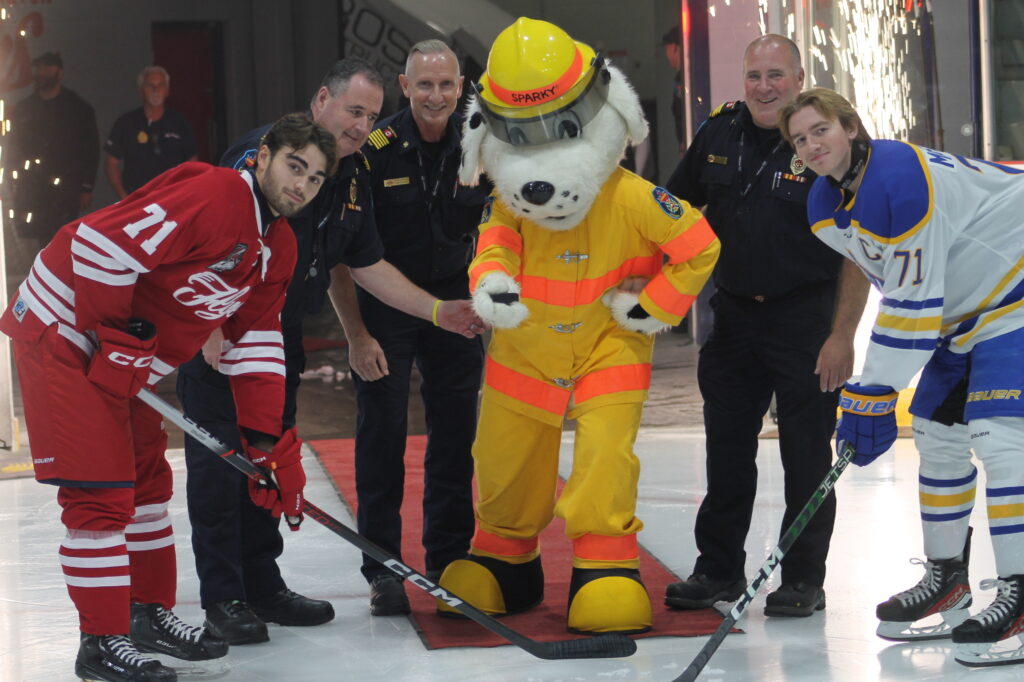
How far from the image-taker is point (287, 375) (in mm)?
3521

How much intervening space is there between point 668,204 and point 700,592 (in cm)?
99

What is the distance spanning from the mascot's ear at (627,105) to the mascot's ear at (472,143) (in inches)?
12.6

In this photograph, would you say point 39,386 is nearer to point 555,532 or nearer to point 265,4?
point 555,532

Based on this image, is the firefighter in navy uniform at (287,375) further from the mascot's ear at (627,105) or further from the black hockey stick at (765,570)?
the black hockey stick at (765,570)

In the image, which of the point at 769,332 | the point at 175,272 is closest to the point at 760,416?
the point at 769,332

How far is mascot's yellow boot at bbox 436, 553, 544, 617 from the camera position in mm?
3346

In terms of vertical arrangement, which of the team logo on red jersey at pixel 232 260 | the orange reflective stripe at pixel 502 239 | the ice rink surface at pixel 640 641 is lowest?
the ice rink surface at pixel 640 641

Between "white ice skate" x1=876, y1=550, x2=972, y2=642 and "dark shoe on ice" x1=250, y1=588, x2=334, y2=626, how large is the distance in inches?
53.5

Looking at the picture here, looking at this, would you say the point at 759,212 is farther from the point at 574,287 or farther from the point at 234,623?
the point at 234,623

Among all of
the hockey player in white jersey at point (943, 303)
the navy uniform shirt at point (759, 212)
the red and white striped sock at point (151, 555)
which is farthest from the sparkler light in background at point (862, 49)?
the red and white striped sock at point (151, 555)

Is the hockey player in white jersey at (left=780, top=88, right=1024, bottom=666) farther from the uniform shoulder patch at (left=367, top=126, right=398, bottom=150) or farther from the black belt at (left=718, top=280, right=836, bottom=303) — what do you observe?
the uniform shoulder patch at (left=367, top=126, right=398, bottom=150)

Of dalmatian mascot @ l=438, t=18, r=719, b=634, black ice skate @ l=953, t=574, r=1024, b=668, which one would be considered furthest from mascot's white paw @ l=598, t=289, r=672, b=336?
black ice skate @ l=953, t=574, r=1024, b=668

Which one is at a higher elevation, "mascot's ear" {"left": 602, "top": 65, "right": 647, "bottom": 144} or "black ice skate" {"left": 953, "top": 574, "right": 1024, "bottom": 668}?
"mascot's ear" {"left": 602, "top": 65, "right": 647, "bottom": 144}

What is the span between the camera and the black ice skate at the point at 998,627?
296 cm
